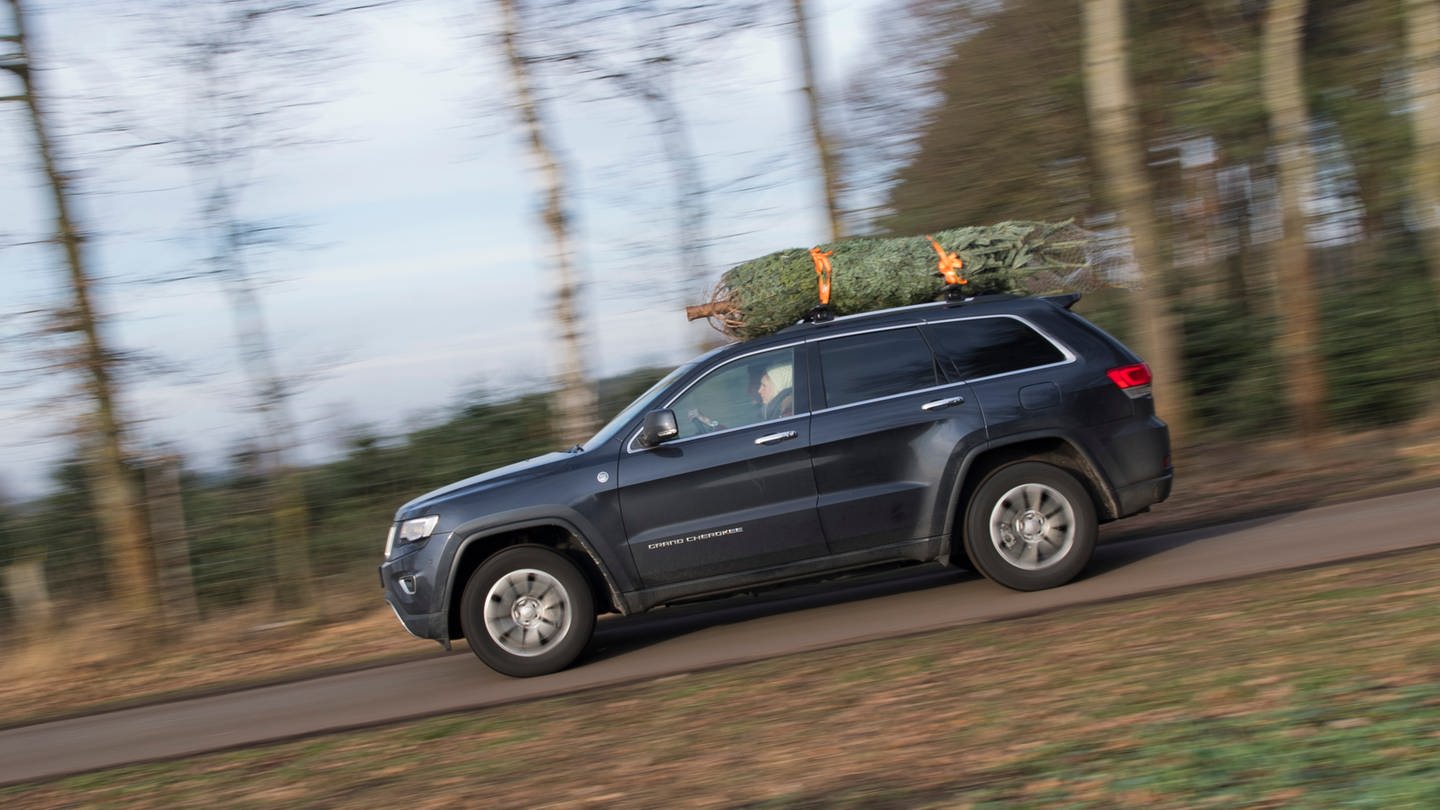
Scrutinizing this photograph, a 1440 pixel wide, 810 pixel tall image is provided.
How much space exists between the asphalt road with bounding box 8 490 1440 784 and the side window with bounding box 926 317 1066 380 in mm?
1490

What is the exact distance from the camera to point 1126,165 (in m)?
13.3

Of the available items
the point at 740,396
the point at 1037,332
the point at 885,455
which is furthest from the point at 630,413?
the point at 1037,332

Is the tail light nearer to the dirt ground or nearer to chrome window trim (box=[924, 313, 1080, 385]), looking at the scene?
chrome window trim (box=[924, 313, 1080, 385])

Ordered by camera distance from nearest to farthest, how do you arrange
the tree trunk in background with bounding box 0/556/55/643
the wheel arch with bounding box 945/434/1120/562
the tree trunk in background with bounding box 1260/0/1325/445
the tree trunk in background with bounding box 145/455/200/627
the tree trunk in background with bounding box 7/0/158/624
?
1. the wheel arch with bounding box 945/434/1120/562
2. the tree trunk in background with bounding box 7/0/158/624
3. the tree trunk in background with bounding box 145/455/200/627
4. the tree trunk in background with bounding box 0/556/55/643
5. the tree trunk in background with bounding box 1260/0/1325/445

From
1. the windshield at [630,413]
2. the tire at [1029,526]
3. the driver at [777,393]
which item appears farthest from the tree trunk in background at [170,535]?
the tire at [1029,526]

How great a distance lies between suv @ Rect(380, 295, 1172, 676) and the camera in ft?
26.6

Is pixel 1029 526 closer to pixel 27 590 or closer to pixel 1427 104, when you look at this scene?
pixel 1427 104

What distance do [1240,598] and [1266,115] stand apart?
11.3m

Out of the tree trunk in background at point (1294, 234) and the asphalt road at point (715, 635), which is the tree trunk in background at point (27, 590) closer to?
the asphalt road at point (715, 635)

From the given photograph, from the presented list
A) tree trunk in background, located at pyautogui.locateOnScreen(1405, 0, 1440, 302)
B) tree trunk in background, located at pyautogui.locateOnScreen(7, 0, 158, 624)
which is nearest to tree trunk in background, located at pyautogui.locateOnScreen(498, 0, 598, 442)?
tree trunk in background, located at pyautogui.locateOnScreen(7, 0, 158, 624)

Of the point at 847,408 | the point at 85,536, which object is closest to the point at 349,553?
the point at 85,536

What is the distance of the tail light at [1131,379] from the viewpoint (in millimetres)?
8531

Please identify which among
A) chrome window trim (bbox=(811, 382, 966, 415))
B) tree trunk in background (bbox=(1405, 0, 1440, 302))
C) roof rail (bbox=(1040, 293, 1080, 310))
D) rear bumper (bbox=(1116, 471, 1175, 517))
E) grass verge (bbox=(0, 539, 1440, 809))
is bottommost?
grass verge (bbox=(0, 539, 1440, 809))

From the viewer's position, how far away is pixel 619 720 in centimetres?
669
